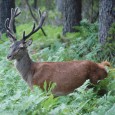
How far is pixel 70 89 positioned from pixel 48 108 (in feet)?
8.27

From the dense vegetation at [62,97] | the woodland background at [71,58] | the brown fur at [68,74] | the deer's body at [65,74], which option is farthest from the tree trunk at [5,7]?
the brown fur at [68,74]

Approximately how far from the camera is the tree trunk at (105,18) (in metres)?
12.2

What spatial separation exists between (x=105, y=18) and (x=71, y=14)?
12.5 feet

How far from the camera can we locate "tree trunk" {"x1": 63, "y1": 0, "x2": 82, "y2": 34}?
1592cm

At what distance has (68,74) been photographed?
9.40 meters

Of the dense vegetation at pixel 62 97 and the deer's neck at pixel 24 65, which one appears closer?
the dense vegetation at pixel 62 97

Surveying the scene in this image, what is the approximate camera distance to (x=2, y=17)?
717 inches

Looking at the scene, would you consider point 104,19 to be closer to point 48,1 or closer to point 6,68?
point 6,68

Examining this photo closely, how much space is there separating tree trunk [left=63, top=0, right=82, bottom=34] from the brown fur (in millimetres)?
6617

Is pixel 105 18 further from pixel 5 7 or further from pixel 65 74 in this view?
pixel 5 7

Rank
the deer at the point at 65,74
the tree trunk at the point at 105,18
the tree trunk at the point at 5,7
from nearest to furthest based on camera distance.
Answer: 1. the deer at the point at 65,74
2. the tree trunk at the point at 105,18
3. the tree trunk at the point at 5,7

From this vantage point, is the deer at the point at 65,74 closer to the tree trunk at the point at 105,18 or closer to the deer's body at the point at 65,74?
the deer's body at the point at 65,74

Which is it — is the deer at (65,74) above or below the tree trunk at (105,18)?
below

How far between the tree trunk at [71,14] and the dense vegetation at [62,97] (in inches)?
26.9
